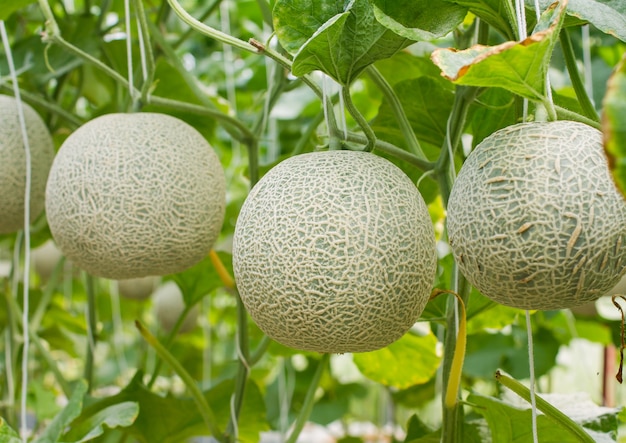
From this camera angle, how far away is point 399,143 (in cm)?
96

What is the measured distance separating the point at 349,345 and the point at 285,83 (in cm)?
59

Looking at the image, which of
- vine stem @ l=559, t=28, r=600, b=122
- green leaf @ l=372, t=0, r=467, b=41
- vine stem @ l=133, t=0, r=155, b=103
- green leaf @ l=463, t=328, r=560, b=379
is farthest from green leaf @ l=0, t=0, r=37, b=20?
green leaf @ l=463, t=328, r=560, b=379

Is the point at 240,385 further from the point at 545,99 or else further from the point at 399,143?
the point at 545,99

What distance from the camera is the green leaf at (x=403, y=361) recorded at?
3.71 ft

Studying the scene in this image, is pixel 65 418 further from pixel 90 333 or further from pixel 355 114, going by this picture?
pixel 355 114

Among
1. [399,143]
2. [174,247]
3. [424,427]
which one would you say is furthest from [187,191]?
[424,427]

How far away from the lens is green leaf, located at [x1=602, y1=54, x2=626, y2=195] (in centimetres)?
35

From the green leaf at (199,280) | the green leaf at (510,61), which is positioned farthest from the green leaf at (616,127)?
the green leaf at (199,280)

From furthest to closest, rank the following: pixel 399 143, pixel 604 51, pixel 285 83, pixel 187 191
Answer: pixel 604 51
pixel 285 83
pixel 399 143
pixel 187 191

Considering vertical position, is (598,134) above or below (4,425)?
above

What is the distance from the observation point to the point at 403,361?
3.83 feet

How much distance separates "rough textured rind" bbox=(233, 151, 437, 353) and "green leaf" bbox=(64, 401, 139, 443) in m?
0.30

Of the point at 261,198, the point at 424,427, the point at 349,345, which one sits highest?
the point at 261,198

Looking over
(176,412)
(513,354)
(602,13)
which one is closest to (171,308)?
(176,412)
